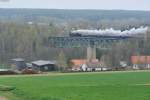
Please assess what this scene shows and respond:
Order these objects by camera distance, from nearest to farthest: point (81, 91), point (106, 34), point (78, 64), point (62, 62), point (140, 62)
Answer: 1. point (81, 91)
2. point (62, 62)
3. point (78, 64)
4. point (140, 62)
5. point (106, 34)

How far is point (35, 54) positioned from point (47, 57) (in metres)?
4.78

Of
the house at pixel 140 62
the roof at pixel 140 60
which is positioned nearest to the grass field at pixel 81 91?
the house at pixel 140 62

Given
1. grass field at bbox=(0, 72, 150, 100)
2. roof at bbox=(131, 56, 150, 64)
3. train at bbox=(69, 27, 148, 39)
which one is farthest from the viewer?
train at bbox=(69, 27, 148, 39)

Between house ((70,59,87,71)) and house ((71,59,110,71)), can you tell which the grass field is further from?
house ((70,59,87,71))

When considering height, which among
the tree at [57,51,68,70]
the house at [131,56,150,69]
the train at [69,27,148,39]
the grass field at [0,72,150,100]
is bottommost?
the house at [131,56,150,69]

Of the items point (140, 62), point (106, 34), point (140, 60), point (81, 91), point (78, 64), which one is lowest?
point (140, 62)

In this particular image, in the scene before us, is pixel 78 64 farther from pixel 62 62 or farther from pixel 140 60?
pixel 140 60

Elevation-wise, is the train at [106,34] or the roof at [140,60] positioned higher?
the train at [106,34]

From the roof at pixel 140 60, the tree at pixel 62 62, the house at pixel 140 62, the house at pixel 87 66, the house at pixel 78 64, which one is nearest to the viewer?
the house at pixel 87 66

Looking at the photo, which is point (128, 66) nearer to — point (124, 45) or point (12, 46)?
point (124, 45)

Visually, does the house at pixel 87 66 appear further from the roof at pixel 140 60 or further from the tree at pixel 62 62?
the roof at pixel 140 60

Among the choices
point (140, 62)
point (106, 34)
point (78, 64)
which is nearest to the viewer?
point (78, 64)

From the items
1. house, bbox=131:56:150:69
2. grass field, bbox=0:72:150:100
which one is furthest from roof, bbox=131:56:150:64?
grass field, bbox=0:72:150:100

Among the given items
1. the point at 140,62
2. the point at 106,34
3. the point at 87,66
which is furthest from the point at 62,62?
the point at 106,34
